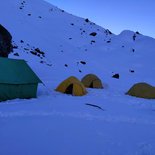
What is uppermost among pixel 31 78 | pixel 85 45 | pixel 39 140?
pixel 85 45

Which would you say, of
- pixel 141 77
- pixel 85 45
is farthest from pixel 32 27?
pixel 141 77

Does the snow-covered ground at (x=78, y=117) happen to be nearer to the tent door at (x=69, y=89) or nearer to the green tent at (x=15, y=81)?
the green tent at (x=15, y=81)

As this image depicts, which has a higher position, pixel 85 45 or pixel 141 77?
pixel 85 45

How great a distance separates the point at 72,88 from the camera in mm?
18516

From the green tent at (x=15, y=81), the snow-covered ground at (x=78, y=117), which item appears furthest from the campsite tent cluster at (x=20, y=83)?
the snow-covered ground at (x=78, y=117)

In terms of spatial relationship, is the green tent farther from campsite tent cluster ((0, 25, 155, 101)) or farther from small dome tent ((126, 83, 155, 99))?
small dome tent ((126, 83, 155, 99))

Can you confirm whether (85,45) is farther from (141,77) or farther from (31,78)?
(31,78)

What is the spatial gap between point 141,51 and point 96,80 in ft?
71.3

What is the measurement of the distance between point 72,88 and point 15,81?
4.62m

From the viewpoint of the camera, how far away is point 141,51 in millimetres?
43656

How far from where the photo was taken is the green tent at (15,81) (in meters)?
14.3

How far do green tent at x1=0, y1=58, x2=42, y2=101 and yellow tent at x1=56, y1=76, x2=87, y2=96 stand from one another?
2.89 m

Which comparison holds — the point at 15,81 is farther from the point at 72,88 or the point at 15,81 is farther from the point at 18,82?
the point at 72,88

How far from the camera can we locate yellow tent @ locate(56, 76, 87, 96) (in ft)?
59.4
